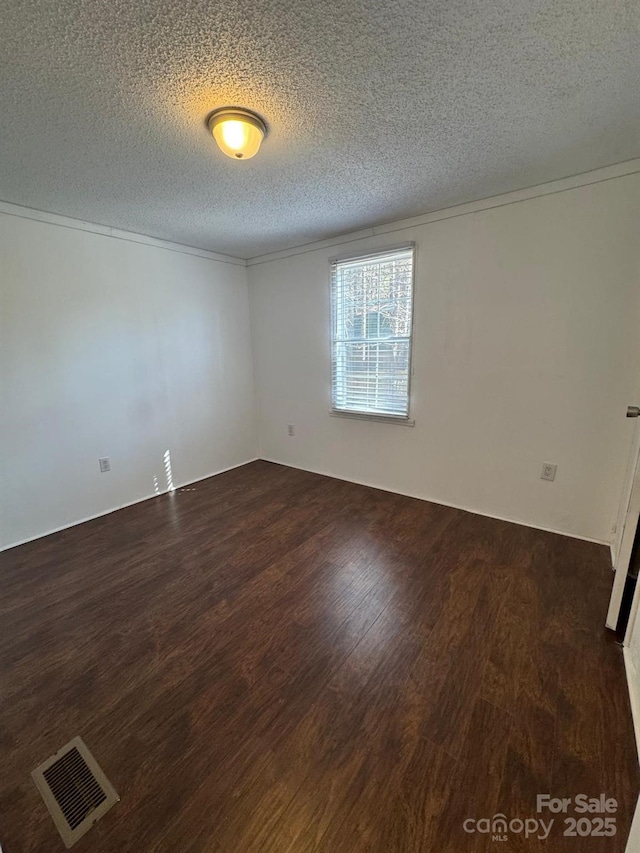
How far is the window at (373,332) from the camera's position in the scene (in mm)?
2953

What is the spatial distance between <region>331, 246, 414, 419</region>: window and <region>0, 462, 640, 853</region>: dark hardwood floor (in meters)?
1.37

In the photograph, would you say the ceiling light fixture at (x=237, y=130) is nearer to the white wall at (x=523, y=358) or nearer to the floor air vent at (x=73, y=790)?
the white wall at (x=523, y=358)

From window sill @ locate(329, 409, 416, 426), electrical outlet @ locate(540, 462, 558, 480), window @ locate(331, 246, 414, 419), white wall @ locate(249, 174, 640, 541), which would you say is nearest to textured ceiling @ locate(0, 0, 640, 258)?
white wall @ locate(249, 174, 640, 541)

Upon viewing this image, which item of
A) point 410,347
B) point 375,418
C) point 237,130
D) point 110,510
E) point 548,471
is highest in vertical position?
point 237,130

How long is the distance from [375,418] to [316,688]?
227 centimetres

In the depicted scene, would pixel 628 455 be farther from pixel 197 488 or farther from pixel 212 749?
pixel 197 488

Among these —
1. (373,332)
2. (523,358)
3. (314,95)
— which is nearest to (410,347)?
(373,332)

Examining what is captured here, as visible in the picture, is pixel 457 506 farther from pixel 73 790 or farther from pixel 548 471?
pixel 73 790

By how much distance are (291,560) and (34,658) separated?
1327 millimetres

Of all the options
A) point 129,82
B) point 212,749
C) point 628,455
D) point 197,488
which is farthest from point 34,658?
point 628,455

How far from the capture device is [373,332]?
3148mm

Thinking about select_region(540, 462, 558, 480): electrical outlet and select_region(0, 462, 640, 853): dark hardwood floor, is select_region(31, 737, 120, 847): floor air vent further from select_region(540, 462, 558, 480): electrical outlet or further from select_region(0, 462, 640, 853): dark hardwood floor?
select_region(540, 462, 558, 480): electrical outlet

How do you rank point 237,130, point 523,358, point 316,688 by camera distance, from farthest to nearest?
point 523,358 < point 237,130 < point 316,688

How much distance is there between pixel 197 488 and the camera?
3514 millimetres
